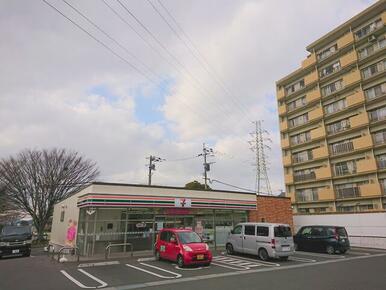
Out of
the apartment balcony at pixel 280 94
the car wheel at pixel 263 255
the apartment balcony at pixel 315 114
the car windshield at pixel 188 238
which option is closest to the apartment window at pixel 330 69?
the apartment balcony at pixel 315 114

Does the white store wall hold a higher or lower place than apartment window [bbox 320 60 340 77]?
lower

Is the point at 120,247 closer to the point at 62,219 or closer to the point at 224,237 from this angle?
the point at 224,237

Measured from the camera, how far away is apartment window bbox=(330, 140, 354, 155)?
3363 centimetres

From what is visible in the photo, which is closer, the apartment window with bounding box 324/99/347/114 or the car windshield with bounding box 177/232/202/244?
the car windshield with bounding box 177/232/202/244

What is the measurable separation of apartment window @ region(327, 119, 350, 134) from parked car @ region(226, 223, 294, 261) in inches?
961

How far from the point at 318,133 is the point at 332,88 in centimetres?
592

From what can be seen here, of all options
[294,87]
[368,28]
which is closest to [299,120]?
[294,87]

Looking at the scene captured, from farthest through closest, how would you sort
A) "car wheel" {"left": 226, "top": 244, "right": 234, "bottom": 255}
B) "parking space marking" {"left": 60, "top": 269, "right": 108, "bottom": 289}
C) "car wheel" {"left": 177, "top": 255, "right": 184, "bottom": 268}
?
"car wheel" {"left": 226, "top": 244, "right": 234, "bottom": 255}
"car wheel" {"left": 177, "top": 255, "right": 184, "bottom": 268}
"parking space marking" {"left": 60, "top": 269, "right": 108, "bottom": 289}

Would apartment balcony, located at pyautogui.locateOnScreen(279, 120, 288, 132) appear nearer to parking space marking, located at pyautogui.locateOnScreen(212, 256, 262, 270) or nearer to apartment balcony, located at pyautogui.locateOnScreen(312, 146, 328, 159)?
apartment balcony, located at pyautogui.locateOnScreen(312, 146, 328, 159)

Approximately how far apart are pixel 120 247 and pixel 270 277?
10.2 m

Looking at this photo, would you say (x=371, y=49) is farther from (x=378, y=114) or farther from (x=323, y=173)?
(x=323, y=173)

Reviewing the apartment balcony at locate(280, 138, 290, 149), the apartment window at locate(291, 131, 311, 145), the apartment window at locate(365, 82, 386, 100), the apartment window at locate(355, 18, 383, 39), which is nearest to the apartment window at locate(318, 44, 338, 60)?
the apartment window at locate(355, 18, 383, 39)

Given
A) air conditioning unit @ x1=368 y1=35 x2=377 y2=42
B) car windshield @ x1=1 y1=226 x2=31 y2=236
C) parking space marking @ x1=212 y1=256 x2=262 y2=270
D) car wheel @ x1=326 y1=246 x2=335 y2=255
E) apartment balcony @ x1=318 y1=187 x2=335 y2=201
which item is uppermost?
air conditioning unit @ x1=368 y1=35 x2=377 y2=42

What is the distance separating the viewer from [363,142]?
31859 millimetres
